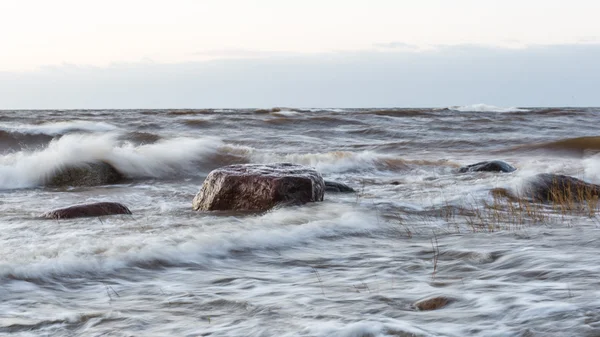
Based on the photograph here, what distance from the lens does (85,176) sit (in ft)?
37.9

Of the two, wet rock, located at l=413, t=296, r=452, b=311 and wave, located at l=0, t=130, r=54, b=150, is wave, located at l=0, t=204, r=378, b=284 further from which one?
wave, located at l=0, t=130, r=54, b=150

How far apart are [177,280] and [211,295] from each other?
52 centimetres

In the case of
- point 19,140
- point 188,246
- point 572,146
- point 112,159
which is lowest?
point 572,146

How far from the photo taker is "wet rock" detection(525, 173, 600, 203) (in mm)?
8281

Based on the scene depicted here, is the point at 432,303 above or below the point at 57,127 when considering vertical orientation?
below

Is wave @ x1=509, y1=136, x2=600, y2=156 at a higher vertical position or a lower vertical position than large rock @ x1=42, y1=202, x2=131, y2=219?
lower

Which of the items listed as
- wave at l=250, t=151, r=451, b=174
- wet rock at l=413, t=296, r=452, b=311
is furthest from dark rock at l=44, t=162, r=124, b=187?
wet rock at l=413, t=296, r=452, b=311

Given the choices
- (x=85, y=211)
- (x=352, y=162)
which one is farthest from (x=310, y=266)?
(x=352, y=162)

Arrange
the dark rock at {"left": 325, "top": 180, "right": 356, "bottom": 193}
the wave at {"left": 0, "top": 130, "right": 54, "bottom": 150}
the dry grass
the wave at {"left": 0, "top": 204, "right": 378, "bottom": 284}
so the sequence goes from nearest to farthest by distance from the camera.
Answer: the wave at {"left": 0, "top": 204, "right": 378, "bottom": 284} → the dry grass → the dark rock at {"left": 325, "top": 180, "right": 356, "bottom": 193} → the wave at {"left": 0, "top": 130, "right": 54, "bottom": 150}

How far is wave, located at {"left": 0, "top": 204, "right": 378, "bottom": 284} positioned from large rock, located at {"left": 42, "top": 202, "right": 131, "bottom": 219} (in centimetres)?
129

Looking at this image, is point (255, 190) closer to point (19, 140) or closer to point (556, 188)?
point (556, 188)

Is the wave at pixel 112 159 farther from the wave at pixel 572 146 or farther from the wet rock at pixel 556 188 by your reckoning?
the wave at pixel 572 146

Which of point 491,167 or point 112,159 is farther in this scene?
point 112,159

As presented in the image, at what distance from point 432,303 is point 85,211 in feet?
14.8
